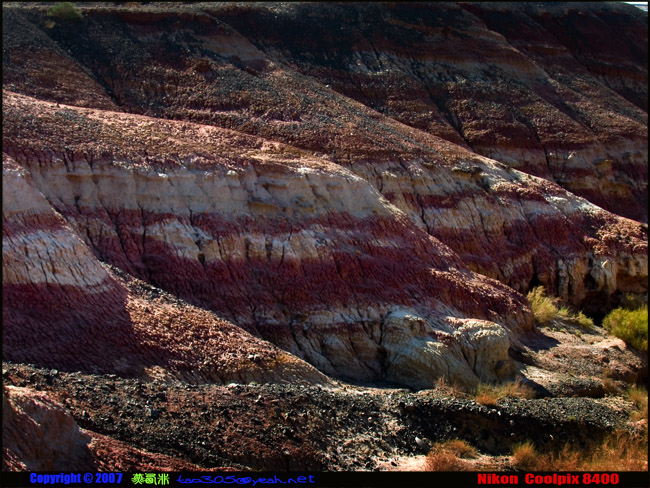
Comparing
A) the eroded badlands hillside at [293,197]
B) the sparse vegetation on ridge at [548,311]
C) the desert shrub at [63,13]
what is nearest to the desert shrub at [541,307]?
the sparse vegetation on ridge at [548,311]

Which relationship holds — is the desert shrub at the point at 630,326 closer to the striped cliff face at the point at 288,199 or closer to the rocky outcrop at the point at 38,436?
the striped cliff face at the point at 288,199

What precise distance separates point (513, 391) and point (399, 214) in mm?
7486

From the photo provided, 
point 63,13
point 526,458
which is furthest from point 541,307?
point 63,13

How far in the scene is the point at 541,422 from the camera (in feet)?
65.5

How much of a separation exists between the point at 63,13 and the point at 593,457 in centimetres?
2987

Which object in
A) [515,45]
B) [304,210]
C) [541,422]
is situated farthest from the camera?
[515,45]

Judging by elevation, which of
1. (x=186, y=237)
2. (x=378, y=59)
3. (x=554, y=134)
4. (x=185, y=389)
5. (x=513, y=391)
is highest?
(x=378, y=59)

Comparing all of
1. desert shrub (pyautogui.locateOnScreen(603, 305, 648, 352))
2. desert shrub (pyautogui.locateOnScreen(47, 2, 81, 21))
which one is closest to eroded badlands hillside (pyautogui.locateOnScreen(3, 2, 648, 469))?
desert shrub (pyautogui.locateOnScreen(47, 2, 81, 21))

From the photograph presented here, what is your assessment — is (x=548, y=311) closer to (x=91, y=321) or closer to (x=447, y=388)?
(x=447, y=388)

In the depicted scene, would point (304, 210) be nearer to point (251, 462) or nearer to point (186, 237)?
point (186, 237)

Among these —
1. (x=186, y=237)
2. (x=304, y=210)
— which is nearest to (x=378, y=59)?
(x=304, y=210)

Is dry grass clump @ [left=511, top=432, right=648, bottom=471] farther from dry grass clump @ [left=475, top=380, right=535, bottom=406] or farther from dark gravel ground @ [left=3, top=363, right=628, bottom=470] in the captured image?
dry grass clump @ [left=475, top=380, right=535, bottom=406]

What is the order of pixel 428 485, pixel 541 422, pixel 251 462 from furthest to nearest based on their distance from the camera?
pixel 541 422 < pixel 428 485 < pixel 251 462

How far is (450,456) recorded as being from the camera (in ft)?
55.7
